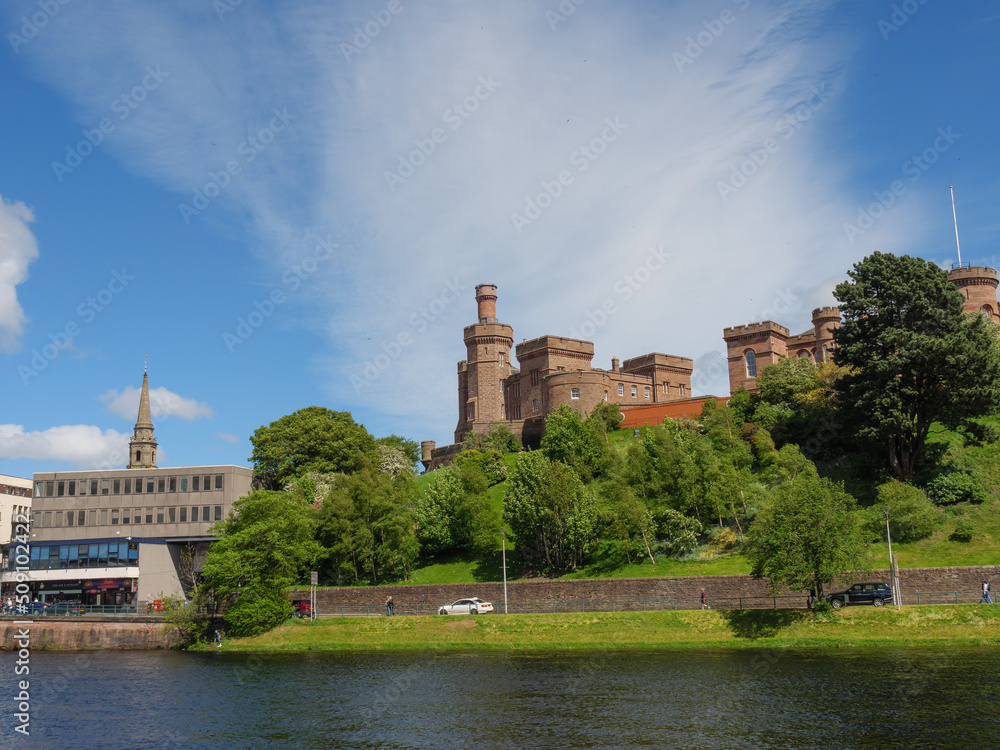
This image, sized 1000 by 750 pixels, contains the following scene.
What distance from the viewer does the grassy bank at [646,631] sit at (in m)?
38.7

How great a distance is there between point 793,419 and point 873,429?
15.6 metres

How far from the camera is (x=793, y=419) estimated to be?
68500 mm

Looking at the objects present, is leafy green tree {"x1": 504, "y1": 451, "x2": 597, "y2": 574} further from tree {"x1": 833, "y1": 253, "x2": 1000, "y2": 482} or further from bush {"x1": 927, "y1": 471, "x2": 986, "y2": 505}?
bush {"x1": 927, "y1": 471, "x2": 986, "y2": 505}

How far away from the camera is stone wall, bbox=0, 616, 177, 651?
5625cm

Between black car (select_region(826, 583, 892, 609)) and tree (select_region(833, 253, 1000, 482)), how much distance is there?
1398 cm

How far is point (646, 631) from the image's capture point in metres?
44.6

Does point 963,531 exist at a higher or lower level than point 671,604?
higher

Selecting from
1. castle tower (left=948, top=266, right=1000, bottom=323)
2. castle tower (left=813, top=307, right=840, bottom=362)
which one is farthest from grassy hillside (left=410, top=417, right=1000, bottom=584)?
castle tower (left=813, top=307, right=840, bottom=362)

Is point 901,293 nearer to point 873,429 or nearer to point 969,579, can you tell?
point 873,429

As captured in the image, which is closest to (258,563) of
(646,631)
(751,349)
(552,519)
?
(552,519)

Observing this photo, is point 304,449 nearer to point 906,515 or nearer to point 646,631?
point 646,631

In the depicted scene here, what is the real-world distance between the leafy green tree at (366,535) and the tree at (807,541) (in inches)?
1118

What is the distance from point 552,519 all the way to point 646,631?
15.3 meters

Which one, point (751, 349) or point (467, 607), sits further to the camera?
point (751, 349)
